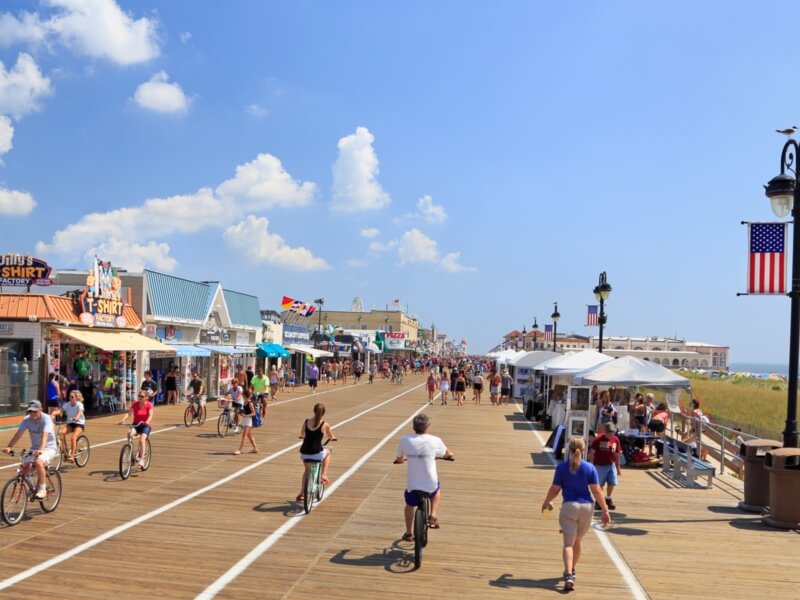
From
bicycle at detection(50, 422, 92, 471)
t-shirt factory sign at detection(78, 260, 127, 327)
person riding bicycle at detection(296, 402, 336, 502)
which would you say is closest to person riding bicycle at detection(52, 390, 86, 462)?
bicycle at detection(50, 422, 92, 471)

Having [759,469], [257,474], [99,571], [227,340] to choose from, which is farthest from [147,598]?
[227,340]

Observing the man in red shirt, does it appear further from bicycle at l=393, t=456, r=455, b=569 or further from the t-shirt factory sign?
the t-shirt factory sign

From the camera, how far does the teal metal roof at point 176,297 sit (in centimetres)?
2941

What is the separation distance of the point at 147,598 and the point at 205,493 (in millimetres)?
5131

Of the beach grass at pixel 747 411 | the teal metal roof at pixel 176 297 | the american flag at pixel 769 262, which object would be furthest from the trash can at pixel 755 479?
the teal metal roof at pixel 176 297

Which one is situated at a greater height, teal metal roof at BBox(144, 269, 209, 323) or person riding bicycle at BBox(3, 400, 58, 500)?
teal metal roof at BBox(144, 269, 209, 323)

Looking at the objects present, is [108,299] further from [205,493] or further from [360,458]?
[205,493]

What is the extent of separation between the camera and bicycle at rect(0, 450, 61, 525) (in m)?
9.43

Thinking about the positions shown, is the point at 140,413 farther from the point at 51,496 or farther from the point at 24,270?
the point at 24,270

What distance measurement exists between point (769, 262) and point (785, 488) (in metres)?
3.67

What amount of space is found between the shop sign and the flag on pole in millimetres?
22640

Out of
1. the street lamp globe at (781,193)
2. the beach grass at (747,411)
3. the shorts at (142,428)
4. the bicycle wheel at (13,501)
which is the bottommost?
the beach grass at (747,411)

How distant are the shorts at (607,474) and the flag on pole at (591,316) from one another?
22.5 metres

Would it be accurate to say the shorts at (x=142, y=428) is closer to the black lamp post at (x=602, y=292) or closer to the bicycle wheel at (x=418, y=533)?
the bicycle wheel at (x=418, y=533)
